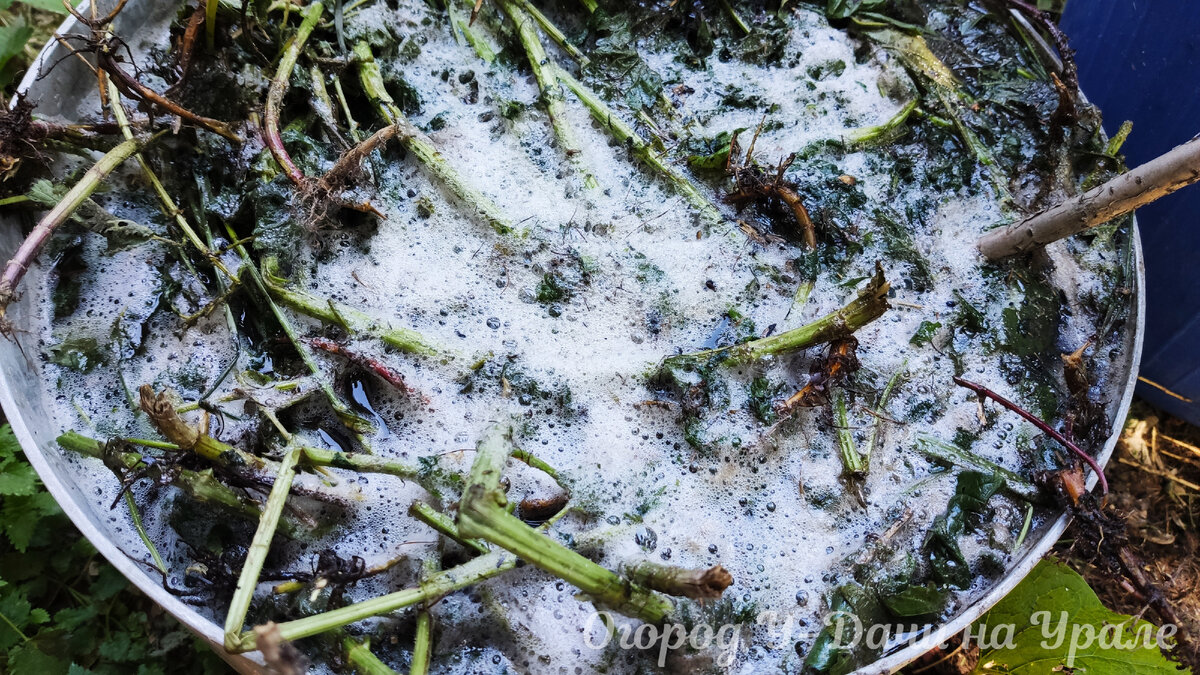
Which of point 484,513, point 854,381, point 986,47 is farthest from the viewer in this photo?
point 986,47

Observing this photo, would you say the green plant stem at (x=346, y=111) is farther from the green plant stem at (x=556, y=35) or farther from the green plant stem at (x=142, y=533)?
the green plant stem at (x=142, y=533)

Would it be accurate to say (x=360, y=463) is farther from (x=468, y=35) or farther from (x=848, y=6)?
(x=848, y=6)

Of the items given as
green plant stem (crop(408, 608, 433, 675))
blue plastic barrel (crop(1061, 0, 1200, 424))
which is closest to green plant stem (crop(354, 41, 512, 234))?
green plant stem (crop(408, 608, 433, 675))

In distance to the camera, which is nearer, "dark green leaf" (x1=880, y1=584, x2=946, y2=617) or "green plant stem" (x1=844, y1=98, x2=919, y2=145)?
"dark green leaf" (x1=880, y1=584, x2=946, y2=617)

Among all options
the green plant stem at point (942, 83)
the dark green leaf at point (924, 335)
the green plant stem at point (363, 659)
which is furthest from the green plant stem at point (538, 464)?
the green plant stem at point (942, 83)

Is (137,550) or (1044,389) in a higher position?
(137,550)

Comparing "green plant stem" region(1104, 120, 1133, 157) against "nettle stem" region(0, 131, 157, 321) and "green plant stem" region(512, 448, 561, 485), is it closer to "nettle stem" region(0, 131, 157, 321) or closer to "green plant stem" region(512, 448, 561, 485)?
"green plant stem" region(512, 448, 561, 485)

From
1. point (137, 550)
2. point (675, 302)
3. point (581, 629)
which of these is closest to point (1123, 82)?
point (675, 302)

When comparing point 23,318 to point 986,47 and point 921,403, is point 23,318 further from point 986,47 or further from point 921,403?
point 986,47
